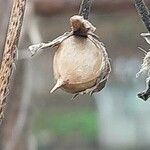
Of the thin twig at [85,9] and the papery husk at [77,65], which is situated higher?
the thin twig at [85,9]

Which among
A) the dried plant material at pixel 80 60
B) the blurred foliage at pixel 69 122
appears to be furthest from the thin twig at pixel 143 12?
the blurred foliage at pixel 69 122

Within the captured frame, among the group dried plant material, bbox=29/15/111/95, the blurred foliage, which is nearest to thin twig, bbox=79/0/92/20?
dried plant material, bbox=29/15/111/95

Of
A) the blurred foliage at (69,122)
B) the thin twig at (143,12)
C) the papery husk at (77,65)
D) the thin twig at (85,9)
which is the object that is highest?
the thin twig at (85,9)

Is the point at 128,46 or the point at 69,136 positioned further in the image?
the point at 69,136

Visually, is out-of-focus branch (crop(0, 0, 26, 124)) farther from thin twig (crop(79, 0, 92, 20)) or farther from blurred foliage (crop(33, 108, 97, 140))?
blurred foliage (crop(33, 108, 97, 140))

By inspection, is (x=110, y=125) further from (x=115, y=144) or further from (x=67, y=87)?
(x=67, y=87)

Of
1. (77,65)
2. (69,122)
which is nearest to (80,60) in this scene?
(77,65)

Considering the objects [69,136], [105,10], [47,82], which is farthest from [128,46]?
[105,10]

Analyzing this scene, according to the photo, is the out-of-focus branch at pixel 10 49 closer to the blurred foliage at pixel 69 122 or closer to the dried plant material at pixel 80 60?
the dried plant material at pixel 80 60
